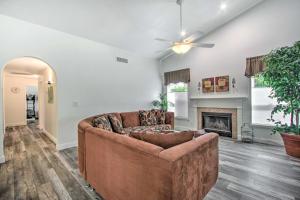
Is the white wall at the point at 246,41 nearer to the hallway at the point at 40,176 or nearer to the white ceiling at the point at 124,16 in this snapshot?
the white ceiling at the point at 124,16

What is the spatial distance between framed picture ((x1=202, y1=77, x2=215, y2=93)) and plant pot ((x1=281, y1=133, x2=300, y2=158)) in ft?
7.79

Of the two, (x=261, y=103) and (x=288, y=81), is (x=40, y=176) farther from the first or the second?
(x=261, y=103)

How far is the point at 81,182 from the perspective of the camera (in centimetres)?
240

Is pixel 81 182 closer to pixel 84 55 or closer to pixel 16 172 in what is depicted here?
pixel 16 172

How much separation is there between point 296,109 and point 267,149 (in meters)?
1.15

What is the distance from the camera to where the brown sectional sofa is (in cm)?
119

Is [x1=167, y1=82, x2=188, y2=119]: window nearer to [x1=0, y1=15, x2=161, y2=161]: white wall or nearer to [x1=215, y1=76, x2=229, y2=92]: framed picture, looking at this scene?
[x1=215, y1=76, x2=229, y2=92]: framed picture

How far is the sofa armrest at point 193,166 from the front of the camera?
46.7 inches

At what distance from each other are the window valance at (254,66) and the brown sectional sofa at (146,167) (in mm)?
3328

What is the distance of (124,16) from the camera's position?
12.7 ft

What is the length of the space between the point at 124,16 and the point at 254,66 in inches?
150

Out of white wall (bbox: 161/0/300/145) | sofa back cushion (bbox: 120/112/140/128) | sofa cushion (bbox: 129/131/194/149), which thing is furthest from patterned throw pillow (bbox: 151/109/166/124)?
sofa cushion (bbox: 129/131/194/149)

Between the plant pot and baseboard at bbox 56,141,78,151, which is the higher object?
the plant pot

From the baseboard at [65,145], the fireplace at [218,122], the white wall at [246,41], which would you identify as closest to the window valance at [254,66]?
the white wall at [246,41]
